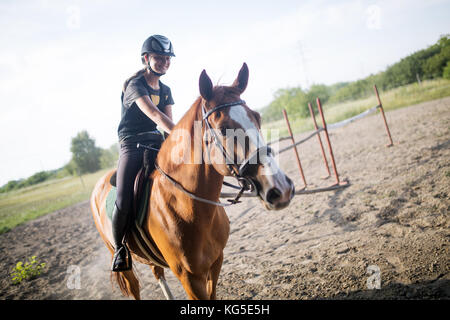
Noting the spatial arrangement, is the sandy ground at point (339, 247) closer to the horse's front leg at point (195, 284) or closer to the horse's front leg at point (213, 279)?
the horse's front leg at point (213, 279)

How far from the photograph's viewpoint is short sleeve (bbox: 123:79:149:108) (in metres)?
2.41

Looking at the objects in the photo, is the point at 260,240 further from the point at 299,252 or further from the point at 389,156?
the point at 389,156

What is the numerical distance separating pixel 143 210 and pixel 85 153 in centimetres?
5808

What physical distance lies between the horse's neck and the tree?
177ft

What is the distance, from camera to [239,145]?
1642 millimetres

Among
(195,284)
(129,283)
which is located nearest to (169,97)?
(195,284)

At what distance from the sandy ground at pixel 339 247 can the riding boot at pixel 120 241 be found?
69.3 inches

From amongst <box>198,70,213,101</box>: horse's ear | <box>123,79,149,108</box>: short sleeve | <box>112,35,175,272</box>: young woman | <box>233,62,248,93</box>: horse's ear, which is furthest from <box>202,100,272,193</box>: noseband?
<box>123,79,149,108</box>: short sleeve

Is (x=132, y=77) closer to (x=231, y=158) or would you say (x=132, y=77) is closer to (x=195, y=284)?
A: (x=231, y=158)

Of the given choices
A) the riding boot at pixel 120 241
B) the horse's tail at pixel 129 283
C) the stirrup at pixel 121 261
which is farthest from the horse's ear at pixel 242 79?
the horse's tail at pixel 129 283

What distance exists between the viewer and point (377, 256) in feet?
10.9

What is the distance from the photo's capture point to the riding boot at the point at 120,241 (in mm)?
2449
